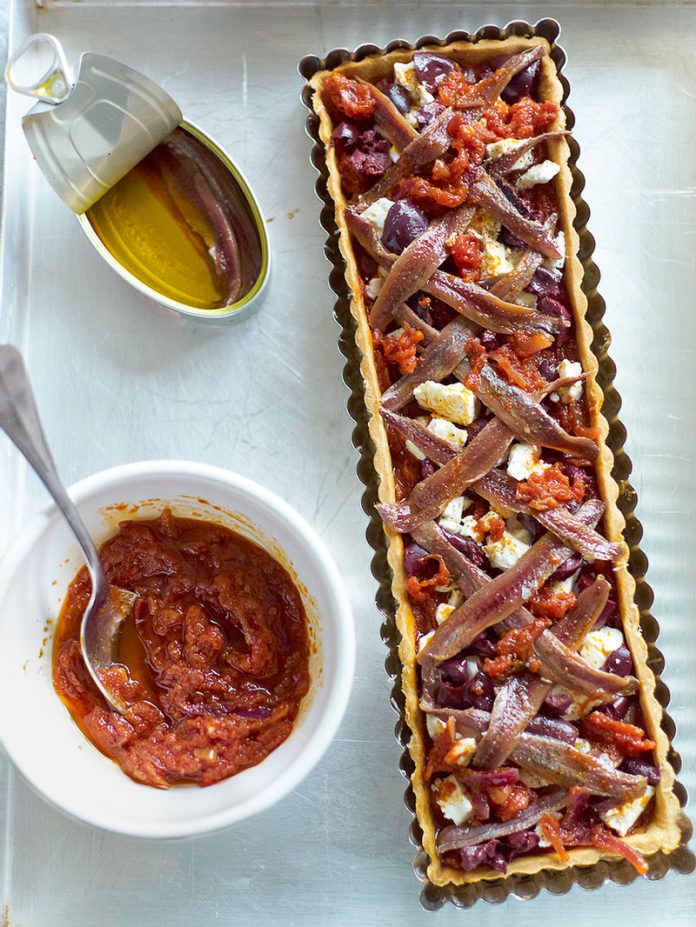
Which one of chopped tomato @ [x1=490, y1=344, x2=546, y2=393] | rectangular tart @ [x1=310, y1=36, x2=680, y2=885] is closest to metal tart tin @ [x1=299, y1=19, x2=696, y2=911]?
rectangular tart @ [x1=310, y1=36, x2=680, y2=885]

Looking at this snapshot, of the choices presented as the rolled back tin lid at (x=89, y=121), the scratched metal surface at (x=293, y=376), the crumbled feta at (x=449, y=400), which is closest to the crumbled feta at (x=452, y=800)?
the scratched metal surface at (x=293, y=376)

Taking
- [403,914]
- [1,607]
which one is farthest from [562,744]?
[1,607]

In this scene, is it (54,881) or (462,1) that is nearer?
(54,881)

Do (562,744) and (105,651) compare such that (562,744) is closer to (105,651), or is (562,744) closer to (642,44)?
(105,651)

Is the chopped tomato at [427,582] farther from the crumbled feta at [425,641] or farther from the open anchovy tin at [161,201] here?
the open anchovy tin at [161,201]

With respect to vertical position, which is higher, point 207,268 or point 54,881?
point 207,268

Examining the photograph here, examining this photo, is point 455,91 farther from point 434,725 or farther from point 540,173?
point 434,725
